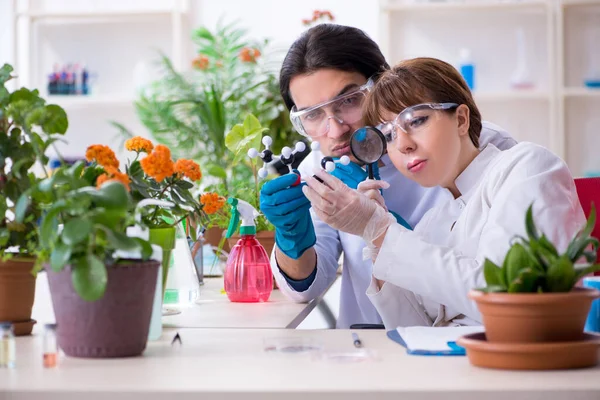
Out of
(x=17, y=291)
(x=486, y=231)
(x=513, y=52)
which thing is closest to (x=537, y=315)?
(x=486, y=231)

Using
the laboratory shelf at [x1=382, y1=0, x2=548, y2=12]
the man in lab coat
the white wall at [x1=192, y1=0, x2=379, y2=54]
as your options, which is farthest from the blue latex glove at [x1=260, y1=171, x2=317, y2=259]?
the white wall at [x1=192, y1=0, x2=379, y2=54]

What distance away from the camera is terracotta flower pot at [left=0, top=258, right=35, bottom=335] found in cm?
146

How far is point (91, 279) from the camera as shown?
1.16m

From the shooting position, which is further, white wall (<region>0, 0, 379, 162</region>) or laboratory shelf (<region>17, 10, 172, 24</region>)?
white wall (<region>0, 0, 379, 162</region>)

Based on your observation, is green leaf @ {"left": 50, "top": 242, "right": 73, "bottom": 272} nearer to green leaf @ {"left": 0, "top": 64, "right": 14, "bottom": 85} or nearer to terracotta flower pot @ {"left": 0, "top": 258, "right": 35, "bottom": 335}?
terracotta flower pot @ {"left": 0, "top": 258, "right": 35, "bottom": 335}

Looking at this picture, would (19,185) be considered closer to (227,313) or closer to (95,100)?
(227,313)

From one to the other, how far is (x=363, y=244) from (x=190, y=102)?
237 centimetres

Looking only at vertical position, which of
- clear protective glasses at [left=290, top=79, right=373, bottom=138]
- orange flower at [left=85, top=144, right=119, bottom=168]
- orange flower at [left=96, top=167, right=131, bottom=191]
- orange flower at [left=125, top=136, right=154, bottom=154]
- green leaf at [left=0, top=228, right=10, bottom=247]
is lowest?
green leaf at [left=0, top=228, right=10, bottom=247]

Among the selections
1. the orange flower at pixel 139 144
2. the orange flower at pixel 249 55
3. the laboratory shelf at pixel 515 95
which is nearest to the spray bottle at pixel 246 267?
the orange flower at pixel 139 144

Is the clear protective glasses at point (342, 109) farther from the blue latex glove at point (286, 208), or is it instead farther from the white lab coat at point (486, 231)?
the white lab coat at point (486, 231)

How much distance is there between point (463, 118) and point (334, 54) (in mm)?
537

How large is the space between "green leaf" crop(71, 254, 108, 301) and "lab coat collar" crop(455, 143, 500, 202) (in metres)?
1.03

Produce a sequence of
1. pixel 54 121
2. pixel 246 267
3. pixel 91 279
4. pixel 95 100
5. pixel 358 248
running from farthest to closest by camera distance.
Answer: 1. pixel 95 100
2. pixel 358 248
3. pixel 246 267
4. pixel 54 121
5. pixel 91 279

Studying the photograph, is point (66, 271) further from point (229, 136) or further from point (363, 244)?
point (363, 244)
